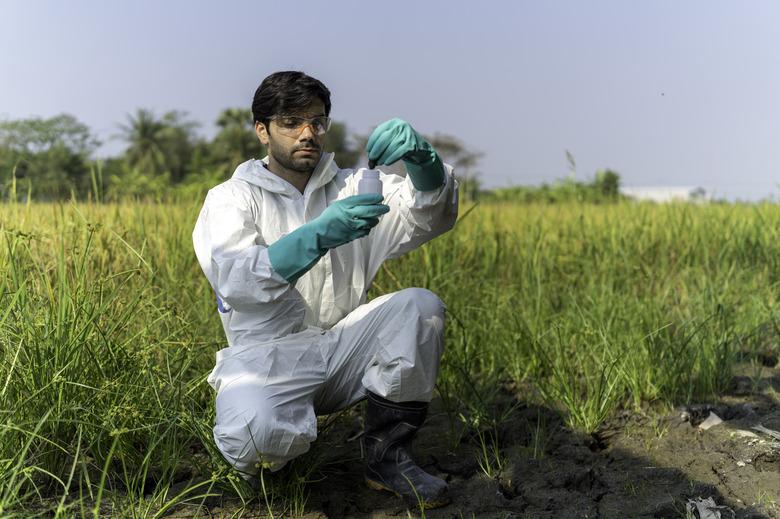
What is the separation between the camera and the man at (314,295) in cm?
261

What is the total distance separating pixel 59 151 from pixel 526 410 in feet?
85.6

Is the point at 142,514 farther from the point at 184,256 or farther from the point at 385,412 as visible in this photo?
the point at 184,256

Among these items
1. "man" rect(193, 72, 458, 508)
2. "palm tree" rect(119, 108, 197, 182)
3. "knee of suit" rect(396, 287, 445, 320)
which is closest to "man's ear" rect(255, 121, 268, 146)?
"man" rect(193, 72, 458, 508)

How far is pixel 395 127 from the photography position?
2719mm

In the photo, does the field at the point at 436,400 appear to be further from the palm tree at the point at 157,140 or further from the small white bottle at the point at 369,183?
the palm tree at the point at 157,140

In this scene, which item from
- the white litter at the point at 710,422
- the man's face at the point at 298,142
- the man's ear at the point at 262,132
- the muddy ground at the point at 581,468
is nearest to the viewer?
the muddy ground at the point at 581,468

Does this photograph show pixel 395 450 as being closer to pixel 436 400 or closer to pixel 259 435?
pixel 259 435

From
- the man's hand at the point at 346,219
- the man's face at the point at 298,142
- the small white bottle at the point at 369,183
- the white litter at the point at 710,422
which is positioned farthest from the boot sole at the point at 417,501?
the white litter at the point at 710,422

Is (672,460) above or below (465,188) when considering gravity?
below

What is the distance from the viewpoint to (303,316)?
2.89 metres

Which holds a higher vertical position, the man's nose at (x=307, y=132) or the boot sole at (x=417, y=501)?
the man's nose at (x=307, y=132)

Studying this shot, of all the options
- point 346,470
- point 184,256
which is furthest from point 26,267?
point 346,470

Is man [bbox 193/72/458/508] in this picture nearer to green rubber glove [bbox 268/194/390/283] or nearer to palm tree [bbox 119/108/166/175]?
green rubber glove [bbox 268/194/390/283]

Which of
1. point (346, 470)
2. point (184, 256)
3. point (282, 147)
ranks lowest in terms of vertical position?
point (346, 470)
